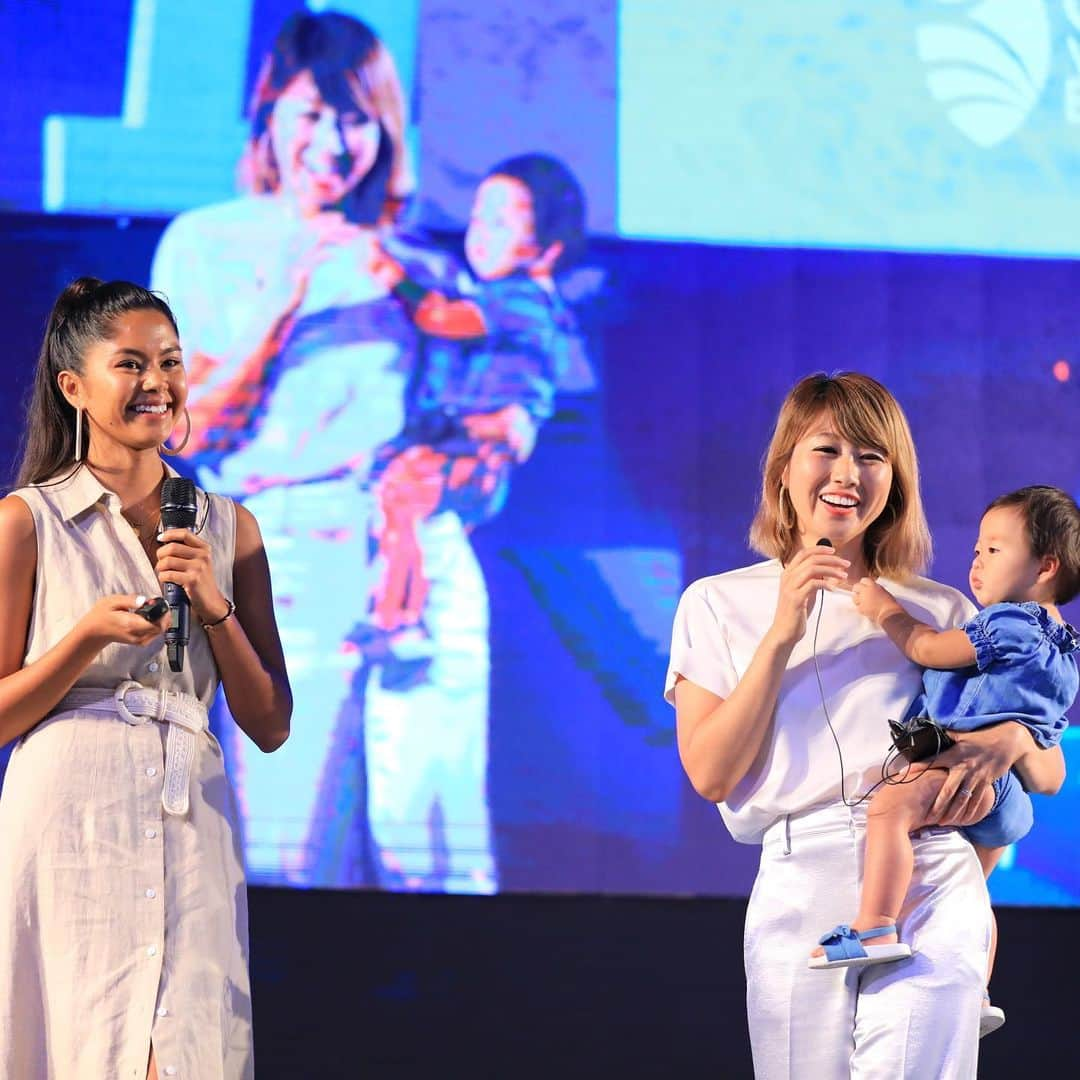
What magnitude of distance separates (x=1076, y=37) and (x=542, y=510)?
224 cm

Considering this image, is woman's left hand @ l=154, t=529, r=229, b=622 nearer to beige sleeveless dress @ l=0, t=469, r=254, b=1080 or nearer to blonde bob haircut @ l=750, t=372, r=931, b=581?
beige sleeveless dress @ l=0, t=469, r=254, b=1080

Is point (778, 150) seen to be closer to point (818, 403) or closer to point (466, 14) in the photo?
point (466, 14)

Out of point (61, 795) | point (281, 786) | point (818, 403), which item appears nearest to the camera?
point (61, 795)

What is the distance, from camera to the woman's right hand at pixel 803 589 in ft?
6.25

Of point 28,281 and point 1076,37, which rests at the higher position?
point 1076,37

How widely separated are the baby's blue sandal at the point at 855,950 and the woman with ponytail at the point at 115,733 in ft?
2.40

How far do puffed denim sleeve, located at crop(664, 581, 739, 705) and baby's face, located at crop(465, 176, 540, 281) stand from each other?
263 cm

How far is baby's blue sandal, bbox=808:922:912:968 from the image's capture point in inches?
71.6

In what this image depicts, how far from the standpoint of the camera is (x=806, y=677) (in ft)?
6.68

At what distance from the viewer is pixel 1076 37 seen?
4648 millimetres

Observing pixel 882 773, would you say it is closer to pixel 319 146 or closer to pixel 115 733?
pixel 115 733

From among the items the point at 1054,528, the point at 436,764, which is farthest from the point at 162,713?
the point at 436,764

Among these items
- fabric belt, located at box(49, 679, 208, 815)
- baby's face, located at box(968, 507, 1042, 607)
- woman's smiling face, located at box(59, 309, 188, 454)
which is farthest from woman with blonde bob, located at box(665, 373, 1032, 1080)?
woman's smiling face, located at box(59, 309, 188, 454)

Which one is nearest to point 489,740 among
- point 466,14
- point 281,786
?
point 281,786
